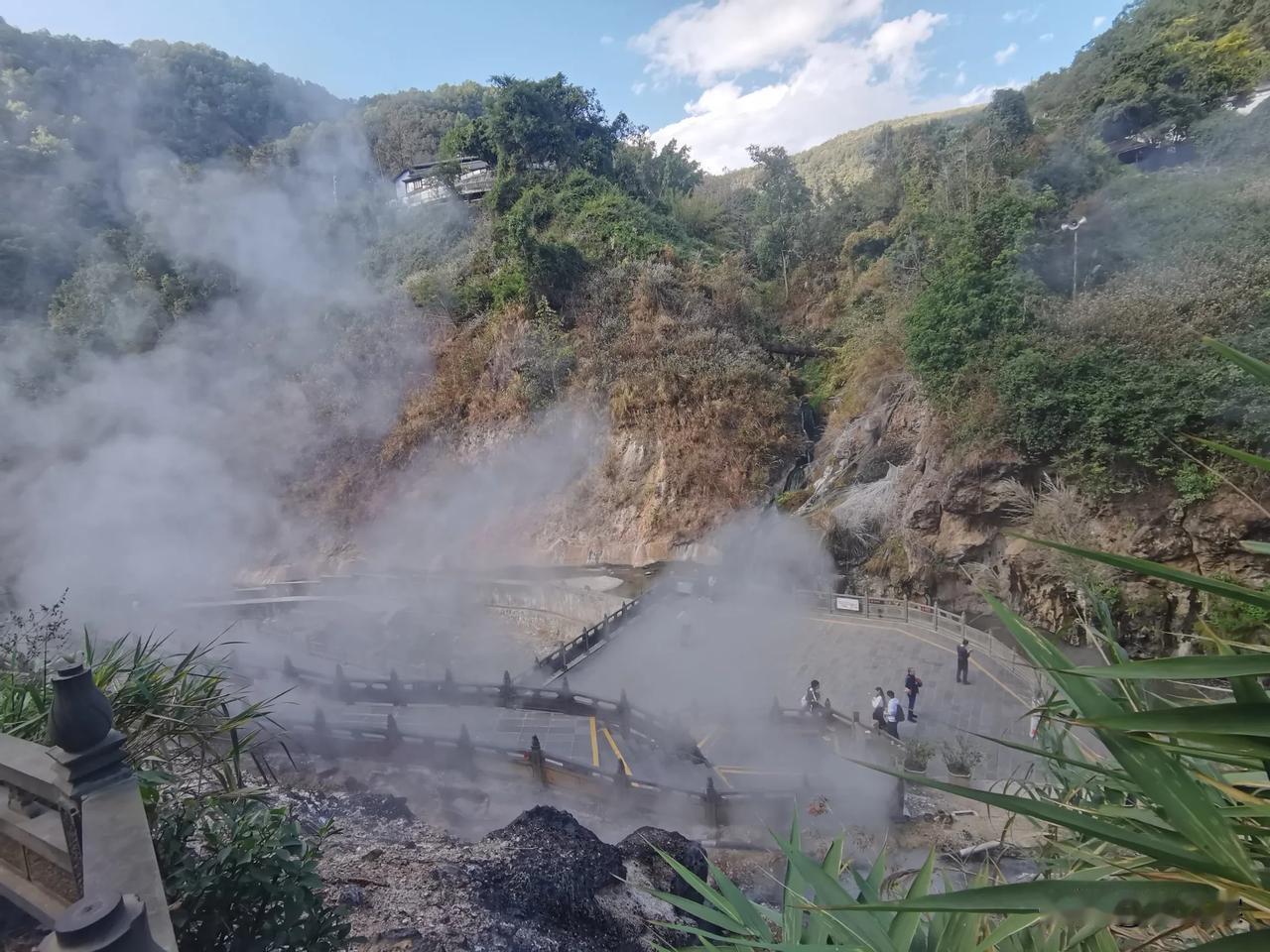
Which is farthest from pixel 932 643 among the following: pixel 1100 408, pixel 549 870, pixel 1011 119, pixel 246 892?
pixel 1011 119

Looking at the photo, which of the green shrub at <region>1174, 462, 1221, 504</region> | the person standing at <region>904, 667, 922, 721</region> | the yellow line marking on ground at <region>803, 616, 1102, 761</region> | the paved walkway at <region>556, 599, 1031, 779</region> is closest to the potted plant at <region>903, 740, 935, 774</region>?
the paved walkway at <region>556, 599, 1031, 779</region>

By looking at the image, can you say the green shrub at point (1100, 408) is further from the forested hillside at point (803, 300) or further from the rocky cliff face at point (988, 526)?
the rocky cliff face at point (988, 526)

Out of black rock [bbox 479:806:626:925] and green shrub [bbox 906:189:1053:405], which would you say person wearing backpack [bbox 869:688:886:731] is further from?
green shrub [bbox 906:189:1053:405]

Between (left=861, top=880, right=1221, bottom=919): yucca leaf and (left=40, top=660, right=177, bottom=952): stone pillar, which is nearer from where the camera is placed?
(left=861, top=880, right=1221, bottom=919): yucca leaf

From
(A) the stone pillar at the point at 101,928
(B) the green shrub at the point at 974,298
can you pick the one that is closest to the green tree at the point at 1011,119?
(B) the green shrub at the point at 974,298

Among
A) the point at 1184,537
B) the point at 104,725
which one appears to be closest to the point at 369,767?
the point at 104,725
